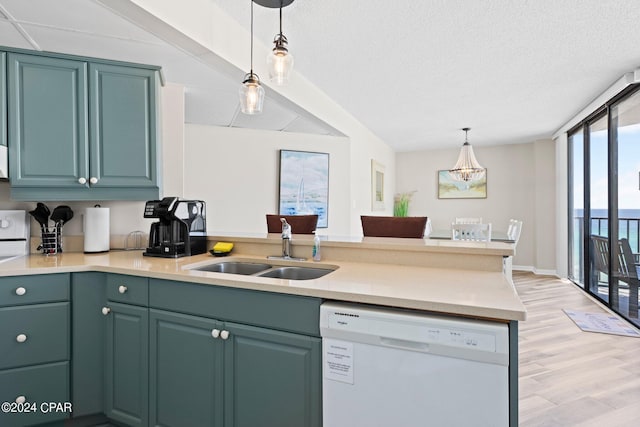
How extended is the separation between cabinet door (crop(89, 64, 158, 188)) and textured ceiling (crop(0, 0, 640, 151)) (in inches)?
5.6

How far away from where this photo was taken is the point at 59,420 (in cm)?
170

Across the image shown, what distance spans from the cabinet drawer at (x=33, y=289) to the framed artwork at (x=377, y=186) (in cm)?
454

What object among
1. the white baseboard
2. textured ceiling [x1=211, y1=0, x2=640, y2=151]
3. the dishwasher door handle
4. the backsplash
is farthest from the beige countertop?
the white baseboard

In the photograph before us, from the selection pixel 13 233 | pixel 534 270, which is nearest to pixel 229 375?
pixel 13 233

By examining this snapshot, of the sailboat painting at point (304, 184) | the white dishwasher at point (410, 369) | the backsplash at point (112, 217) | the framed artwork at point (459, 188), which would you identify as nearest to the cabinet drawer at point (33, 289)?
the backsplash at point (112, 217)

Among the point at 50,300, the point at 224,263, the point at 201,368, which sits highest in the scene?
the point at 224,263

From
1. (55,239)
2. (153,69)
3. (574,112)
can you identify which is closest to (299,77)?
(153,69)

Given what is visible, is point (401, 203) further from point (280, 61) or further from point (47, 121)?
point (47, 121)

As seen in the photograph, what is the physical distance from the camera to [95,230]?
2.24 m

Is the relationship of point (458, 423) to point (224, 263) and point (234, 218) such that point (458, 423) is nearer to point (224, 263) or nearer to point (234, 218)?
point (224, 263)

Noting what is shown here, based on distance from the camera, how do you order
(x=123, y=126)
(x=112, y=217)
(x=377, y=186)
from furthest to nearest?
(x=377, y=186), (x=112, y=217), (x=123, y=126)

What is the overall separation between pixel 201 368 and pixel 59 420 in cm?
89

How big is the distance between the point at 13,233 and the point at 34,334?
33.9 inches

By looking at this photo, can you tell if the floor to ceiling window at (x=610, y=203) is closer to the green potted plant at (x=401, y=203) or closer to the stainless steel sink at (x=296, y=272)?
the green potted plant at (x=401, y=203)
